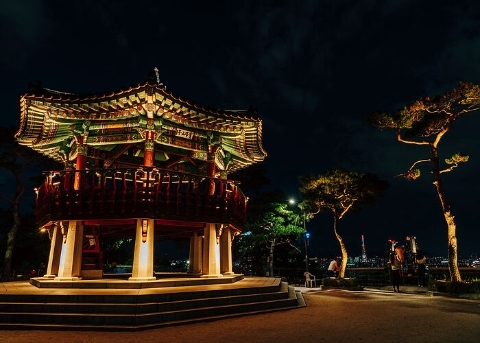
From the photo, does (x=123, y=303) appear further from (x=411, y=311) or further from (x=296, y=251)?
(x=296, y=251)

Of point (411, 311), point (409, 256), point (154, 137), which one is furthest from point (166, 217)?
point (409, 256)

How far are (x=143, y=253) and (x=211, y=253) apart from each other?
117 inches

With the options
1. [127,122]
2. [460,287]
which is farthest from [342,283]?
[127,122]

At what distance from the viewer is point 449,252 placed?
52.2ft

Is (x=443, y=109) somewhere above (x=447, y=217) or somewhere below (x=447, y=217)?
above

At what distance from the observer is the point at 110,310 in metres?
8.34

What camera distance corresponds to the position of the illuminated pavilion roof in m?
11.8

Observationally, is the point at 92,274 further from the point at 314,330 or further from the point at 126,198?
the point at 314,330

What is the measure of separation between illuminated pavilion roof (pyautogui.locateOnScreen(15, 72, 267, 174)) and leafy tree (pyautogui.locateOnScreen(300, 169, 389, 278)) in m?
8.13

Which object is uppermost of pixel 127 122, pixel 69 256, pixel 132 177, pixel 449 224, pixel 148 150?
pixel 127 122

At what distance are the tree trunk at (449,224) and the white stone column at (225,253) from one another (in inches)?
404

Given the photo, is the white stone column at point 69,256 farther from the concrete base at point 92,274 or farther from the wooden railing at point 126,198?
the concrete base at point 92,274

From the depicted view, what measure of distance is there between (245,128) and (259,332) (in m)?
8.73

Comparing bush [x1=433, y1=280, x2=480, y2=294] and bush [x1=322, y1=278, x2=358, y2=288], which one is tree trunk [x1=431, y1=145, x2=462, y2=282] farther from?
bush [x1=322, y1=278, x2=358, y2=288]
